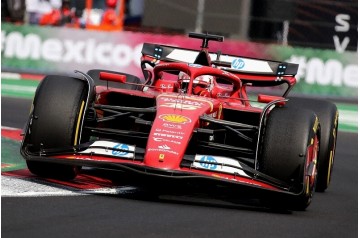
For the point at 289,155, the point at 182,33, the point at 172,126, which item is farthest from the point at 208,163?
the point at 182,33

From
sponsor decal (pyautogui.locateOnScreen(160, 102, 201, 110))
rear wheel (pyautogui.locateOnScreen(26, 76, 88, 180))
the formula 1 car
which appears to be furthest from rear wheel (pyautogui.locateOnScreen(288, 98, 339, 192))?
rear wheel (pyautogui.locateOnScreen(26, 76, 88, 180))

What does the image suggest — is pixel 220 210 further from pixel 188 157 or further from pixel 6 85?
pixel 6 85

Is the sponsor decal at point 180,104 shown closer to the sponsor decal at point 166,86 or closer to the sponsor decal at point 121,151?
the sponsor decal at point 121,151

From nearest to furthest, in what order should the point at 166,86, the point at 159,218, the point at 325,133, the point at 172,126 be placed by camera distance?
1. the point at 159,218
2. the point at 172,126
3. the point at 325,133
4. the point at 166,86

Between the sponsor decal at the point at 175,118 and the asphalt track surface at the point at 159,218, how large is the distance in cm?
60

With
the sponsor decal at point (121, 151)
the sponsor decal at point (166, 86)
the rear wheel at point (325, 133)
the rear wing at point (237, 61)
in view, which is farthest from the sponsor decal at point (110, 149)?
the rear wing at point (237, 61)

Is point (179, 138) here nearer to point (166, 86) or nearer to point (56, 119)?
point (56, 119)

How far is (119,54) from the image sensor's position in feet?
67.6

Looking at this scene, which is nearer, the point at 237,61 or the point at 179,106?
the point at 179,106

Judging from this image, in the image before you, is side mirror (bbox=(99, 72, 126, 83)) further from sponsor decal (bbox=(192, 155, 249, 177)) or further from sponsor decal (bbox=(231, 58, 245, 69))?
sponsor decal (bbox=(231, 58, 245, 69))

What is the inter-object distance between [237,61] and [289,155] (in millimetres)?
2959

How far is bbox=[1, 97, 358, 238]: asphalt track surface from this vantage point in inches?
275

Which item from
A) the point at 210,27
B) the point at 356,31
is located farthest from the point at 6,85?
the point at 356,31

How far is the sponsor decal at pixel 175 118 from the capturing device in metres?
8.97
